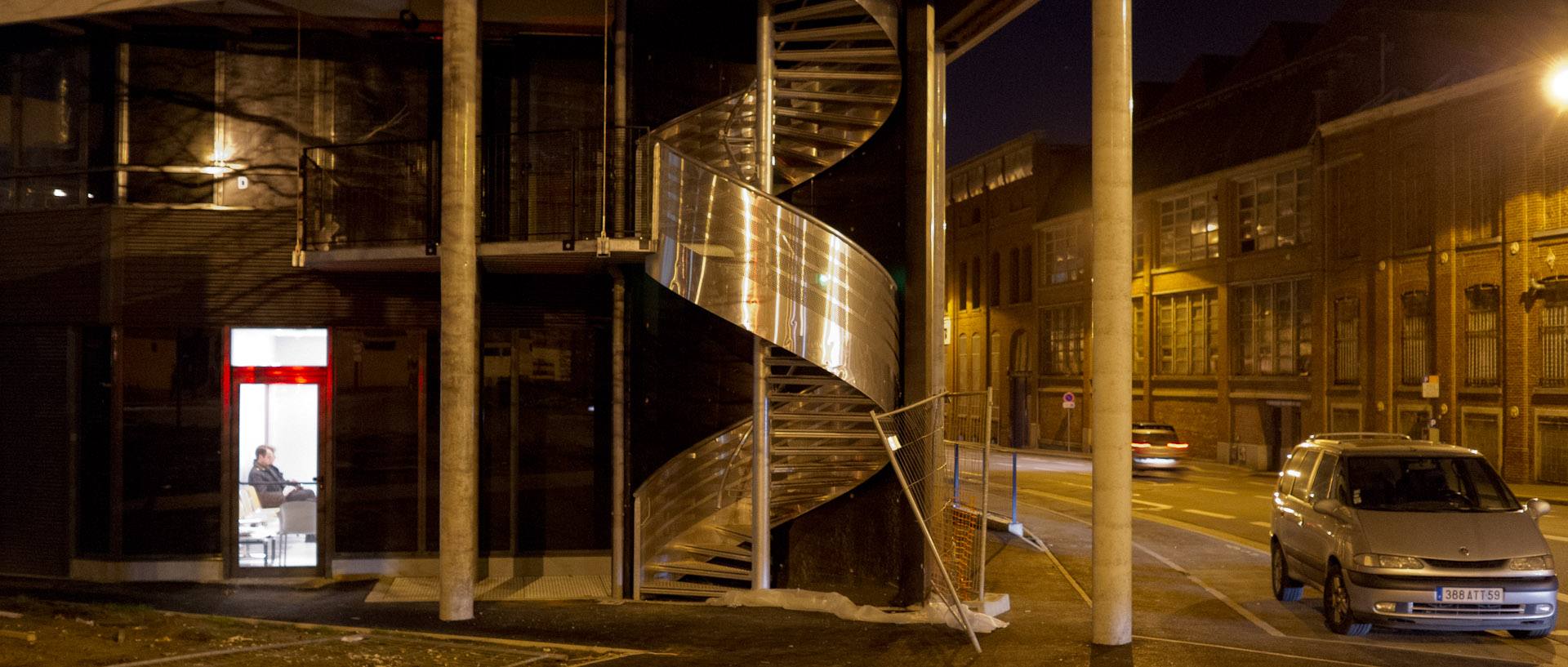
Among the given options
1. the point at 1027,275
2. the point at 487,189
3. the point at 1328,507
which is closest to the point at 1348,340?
the point at 1027,275

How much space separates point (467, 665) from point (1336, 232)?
30797 mm

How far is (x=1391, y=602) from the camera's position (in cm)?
870

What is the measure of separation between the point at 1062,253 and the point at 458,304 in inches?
1577

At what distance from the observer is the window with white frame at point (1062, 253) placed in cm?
4572

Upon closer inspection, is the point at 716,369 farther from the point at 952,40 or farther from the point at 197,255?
the point at 197,255

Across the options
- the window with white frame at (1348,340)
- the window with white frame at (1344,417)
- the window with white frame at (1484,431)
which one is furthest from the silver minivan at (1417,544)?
the window with white frame at (1348,340)

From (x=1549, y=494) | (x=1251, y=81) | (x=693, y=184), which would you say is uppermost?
(x=1251, y=81)

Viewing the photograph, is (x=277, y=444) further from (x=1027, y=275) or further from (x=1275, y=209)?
(x=1027, y=275)

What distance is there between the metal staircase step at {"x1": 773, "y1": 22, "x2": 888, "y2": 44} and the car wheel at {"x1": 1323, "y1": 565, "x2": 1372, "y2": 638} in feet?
19.6

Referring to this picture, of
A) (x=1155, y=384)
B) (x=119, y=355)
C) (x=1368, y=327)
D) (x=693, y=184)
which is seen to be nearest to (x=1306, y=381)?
(x=1368, y=327)

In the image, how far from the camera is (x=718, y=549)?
10805 millimetres

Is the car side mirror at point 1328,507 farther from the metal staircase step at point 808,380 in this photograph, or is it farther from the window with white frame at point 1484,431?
the window with white frame at point 1484,431

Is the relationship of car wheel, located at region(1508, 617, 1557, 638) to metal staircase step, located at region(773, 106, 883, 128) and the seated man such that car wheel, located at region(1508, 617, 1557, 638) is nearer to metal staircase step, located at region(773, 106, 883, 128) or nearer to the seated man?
metal staircase step, located at region(773, 106, 883, 128)

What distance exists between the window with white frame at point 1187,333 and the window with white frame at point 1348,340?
17.6 feet
